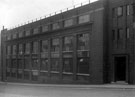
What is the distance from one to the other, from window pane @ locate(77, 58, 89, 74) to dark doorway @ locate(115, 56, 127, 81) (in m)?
4.93

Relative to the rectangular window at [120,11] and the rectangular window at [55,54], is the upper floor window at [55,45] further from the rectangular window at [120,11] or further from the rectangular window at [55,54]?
the rectangular window at [120,11]

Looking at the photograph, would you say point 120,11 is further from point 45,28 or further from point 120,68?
point 45,28

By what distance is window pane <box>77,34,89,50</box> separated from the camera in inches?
1449

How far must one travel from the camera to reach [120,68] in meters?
32.5

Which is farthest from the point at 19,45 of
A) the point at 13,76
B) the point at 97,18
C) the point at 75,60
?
the point at 97,18

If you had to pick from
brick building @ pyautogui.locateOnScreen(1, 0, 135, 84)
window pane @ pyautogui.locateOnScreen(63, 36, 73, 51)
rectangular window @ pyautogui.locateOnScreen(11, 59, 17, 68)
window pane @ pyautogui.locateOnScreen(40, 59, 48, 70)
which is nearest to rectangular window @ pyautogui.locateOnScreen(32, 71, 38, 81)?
brick building @ pyautogui.locateOnScreen(1, 0, 135, 84)

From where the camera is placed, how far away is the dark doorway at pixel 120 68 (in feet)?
105

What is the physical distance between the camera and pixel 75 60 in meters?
38.5

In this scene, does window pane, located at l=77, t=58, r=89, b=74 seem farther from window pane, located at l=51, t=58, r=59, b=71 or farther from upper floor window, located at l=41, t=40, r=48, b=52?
upper floor window, located at l=41, t=40, r=48, b=52

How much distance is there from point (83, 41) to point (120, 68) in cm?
764

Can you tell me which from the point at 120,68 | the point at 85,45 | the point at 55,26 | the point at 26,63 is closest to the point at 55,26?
the point at 55,26

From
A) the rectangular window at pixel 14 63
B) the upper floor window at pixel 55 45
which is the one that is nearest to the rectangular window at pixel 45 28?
the upper floor window at pixel 55 45

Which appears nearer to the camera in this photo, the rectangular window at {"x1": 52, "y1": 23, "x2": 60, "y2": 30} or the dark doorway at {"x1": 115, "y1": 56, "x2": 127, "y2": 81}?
the dark doorway at {"x1": 115, "y1": 56, "x2": 127, "y2": 81}

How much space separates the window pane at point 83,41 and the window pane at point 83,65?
1775 millimetres
